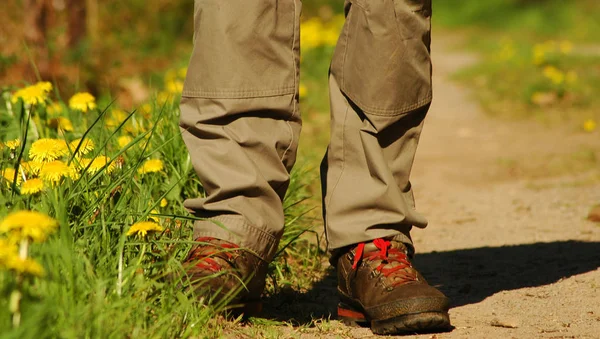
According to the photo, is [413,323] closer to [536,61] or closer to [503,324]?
[503,324]

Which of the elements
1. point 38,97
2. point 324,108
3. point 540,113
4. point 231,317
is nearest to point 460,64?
point 540,113

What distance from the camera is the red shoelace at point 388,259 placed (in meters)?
1.98

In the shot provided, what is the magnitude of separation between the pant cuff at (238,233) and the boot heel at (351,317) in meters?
0.28

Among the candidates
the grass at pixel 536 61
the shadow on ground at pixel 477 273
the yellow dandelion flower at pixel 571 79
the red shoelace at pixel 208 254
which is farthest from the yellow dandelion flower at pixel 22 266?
the yellow dandelion flower at pixel 571 79

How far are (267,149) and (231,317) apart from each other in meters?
0.41

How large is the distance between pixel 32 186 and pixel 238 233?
1.61 feet

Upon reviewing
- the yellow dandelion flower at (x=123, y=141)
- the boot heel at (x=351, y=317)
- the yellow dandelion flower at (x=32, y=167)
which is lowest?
the boot heel at (x=351, y=317)

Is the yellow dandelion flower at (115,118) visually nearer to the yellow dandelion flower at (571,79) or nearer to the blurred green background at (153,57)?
the blurred green background at (153,57)

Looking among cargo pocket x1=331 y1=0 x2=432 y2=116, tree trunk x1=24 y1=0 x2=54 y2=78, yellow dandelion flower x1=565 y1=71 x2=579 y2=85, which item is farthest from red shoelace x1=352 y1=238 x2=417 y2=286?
yellow dandelion flower x1=565 y1=71 x2=579 y2=85

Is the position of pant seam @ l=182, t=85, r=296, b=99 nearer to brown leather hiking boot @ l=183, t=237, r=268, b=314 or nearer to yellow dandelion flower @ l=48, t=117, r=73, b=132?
brown leather hiking boot @ l=183, t=237, r=268, b=314

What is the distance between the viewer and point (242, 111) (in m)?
1.89

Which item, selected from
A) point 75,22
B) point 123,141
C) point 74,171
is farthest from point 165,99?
point 75,22

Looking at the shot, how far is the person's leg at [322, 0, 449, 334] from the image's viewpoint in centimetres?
192

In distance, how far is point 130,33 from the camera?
7.22 metres
